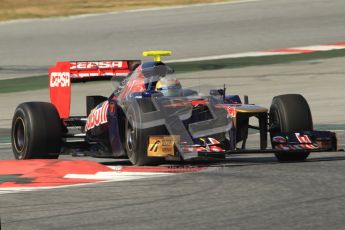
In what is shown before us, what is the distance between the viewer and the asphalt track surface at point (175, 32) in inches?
1125

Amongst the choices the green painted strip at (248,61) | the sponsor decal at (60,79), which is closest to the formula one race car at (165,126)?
the sponsor decal at (60,79)

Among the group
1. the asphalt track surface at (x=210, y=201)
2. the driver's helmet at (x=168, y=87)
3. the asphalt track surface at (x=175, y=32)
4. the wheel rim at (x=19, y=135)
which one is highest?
the asphalt track surface at (x=175, y=32)

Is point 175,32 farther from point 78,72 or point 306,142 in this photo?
point 306,142

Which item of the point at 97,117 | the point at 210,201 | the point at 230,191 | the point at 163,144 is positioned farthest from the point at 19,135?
the point at 210,201

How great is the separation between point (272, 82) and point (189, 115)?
1158cm

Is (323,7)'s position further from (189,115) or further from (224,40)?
(189,115)

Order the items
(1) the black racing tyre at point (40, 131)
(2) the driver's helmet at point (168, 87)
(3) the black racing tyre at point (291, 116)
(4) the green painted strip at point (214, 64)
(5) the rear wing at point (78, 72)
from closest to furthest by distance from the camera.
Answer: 1. (3) the black racing tyre at point (291, 116)
2. (2) the driver's helmet at point (168, 87)
3. (1) the black racing tyre at point (40, 131)
4. (5) the rear wing at point (78, 72)
5. (4) the green painted strip at point (214, 64)

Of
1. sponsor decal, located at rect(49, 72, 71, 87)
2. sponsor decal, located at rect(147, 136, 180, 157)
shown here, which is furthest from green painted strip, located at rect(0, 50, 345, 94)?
sponsor decal, located at rect(147, 136, 180, 157)

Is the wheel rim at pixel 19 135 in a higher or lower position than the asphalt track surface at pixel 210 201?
higher

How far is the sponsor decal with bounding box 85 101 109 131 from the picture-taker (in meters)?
13.2

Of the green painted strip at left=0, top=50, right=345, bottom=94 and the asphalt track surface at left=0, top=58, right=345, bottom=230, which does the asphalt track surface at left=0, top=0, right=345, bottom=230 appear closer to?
the asphalt track surface at left=0, top=58, right=345, bottom=230

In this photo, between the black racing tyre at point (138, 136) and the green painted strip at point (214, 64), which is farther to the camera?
the green painted strip at point (214, 64)

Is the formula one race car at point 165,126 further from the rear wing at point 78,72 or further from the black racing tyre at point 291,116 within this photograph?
the rear wing at point 78,72

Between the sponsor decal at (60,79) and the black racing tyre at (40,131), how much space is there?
1.16 meters
